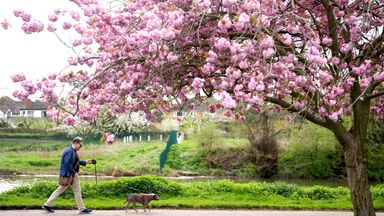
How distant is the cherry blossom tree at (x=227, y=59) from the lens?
8.66m

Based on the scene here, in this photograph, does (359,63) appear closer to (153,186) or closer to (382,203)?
(382,203)

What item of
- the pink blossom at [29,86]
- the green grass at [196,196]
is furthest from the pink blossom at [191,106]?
the green grass at [196,196]

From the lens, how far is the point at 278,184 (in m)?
16.7

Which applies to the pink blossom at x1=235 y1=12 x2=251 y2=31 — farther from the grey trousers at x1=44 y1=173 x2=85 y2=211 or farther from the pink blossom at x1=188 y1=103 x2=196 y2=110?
the grey trousers at x1=44 y1=173 x2=85 y2=211

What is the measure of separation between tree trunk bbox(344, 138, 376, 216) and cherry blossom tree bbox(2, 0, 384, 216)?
0.07ft

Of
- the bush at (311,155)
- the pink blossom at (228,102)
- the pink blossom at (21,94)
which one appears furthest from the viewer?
the bush at (311,155)

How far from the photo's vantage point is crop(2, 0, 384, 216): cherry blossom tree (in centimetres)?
866

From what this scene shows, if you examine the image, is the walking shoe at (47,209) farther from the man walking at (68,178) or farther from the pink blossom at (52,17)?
A: the pink blossom at (52,17)

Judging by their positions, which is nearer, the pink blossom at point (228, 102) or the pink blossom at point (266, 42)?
the pink blossom at point (228, 102)

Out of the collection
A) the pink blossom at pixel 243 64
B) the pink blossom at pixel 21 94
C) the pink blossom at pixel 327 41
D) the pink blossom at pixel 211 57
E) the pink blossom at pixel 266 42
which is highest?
the pink blossom at pixel 327 41

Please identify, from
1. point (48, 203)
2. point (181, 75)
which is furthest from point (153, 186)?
point (181, 75)

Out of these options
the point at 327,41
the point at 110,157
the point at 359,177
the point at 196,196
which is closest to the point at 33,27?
the point at 327,41

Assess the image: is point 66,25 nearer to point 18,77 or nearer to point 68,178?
point 18,77

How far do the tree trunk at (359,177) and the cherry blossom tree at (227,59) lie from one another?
0.07 feet
